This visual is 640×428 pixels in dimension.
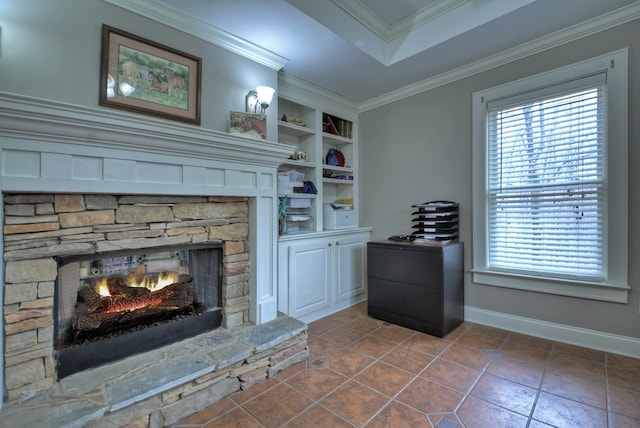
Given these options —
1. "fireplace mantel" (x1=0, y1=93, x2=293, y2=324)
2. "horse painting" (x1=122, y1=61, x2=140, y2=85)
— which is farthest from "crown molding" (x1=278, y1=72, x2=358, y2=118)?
"horse painting" (x1=122, y1=61, x2=140, y2=85)

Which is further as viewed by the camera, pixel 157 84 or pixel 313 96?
pixel 313 96

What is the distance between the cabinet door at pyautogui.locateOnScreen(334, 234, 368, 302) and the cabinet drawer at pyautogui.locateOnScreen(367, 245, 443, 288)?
33 centimetres

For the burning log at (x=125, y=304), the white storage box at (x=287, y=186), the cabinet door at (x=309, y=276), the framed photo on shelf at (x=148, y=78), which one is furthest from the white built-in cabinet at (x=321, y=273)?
the framed photo on shelf at (x=148, y=78)

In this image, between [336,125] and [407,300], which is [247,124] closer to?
[336,125]

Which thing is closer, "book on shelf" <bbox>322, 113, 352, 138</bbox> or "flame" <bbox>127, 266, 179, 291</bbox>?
"flame" <bbox>127, 266, 179, 291</bbox>

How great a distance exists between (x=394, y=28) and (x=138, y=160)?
2.21m

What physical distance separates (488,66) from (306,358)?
2.82 metres

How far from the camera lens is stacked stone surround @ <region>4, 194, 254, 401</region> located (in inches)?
53.5

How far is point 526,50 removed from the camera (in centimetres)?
235

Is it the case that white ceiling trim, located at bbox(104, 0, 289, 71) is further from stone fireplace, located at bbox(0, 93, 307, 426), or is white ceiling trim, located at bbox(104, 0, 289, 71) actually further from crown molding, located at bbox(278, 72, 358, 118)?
stone fireplace, located at bbox(0, 93, 307, 426)

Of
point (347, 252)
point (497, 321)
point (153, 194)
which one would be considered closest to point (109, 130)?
point (153, 194)

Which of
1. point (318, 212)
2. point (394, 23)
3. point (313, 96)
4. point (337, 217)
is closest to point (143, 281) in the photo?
point (318, 212)

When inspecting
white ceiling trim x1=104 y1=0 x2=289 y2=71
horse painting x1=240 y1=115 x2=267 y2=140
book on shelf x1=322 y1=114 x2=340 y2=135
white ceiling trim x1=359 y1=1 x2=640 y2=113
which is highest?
white ceiling trim x1=359 y1=1 x2=640 y2=113

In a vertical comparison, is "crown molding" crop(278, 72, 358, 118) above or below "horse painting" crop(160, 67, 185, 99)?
above
